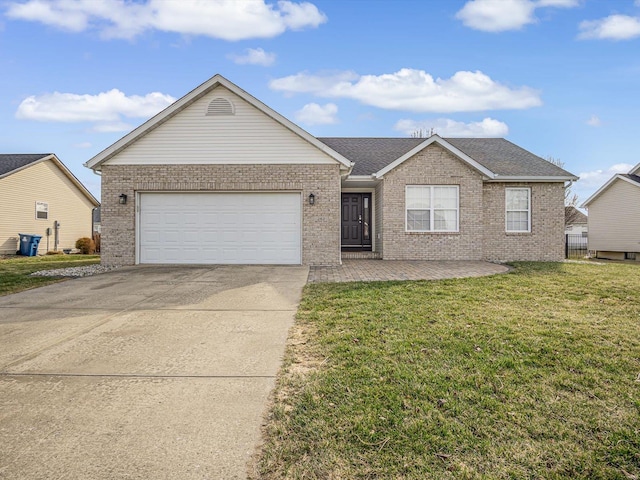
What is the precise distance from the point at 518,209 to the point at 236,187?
1061cm

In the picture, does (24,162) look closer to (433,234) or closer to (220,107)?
(220,107)


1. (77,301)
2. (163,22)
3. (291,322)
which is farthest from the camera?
(163,22)

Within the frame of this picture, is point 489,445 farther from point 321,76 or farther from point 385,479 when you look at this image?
point 321,76

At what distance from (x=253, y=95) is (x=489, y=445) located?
37.8ft

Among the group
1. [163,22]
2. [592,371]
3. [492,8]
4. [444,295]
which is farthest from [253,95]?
[592,371]

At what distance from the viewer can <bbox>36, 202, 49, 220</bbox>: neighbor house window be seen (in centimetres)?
2112

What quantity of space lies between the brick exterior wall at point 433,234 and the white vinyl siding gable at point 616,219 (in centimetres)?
1143

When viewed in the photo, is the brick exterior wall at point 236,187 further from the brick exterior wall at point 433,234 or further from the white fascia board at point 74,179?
the white fascia board at point 74,179

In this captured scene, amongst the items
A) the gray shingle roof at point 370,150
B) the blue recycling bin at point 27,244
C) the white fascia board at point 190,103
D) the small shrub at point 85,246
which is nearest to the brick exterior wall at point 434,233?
the gray shingle roof at point 370,150

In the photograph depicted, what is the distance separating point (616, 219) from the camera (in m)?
20.1

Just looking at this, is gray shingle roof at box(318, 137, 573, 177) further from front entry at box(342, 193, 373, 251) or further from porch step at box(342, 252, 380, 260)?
porch step at box(342, 252, 380, 260)

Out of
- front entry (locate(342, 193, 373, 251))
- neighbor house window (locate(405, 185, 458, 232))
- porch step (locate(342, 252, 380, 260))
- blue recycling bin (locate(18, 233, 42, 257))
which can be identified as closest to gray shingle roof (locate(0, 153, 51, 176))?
blue recycling bin (locate(18, 233, 42, 257))

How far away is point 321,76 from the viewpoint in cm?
1938

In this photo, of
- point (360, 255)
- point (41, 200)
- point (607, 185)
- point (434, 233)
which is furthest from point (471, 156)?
point (41, 200)
